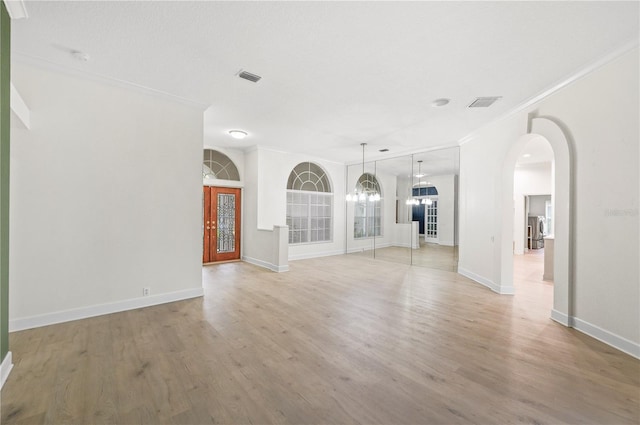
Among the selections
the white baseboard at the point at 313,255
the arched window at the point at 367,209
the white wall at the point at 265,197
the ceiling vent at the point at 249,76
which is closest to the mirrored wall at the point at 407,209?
the arched window at the point at 367,209

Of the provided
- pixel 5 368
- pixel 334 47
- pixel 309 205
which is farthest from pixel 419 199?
pixel 5 368

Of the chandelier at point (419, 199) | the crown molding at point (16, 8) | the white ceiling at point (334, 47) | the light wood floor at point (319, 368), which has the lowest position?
the light wood floor at point (319, 368)

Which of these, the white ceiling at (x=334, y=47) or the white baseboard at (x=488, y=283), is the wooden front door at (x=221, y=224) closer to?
the white ceiling at (x=334, y=47)

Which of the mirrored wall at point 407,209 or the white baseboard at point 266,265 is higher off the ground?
the mirrored wall at point 407,209

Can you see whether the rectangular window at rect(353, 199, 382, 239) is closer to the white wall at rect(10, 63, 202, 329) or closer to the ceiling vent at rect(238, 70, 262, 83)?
the white wall at rect(10, 63, 202, 329)

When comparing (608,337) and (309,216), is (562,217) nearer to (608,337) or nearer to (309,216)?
(608,337)

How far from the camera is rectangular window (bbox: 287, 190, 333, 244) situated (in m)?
7.72

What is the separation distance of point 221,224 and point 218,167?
1.43 metres

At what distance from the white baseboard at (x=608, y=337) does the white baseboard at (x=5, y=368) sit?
5234 millimetres

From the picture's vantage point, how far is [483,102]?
400cm

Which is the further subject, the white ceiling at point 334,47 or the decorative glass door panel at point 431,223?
the decorative glass door panel at point 431,223

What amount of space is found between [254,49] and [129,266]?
3.07 metres

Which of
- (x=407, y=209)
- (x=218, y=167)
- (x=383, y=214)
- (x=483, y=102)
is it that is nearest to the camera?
(x=483, y=102)

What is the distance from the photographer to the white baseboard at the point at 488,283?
177 inches
